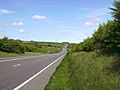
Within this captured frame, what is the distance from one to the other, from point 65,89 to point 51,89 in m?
0.62

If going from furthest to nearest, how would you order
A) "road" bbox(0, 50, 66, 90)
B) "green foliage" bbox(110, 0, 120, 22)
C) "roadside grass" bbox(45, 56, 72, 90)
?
"green foliage" bbox(110, 0, 120, 22) < "road" bbox(0, 50, 66, 90) < "roadside grass" bbox(45, 56, 72, 90)

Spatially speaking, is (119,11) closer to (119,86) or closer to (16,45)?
(119,86)

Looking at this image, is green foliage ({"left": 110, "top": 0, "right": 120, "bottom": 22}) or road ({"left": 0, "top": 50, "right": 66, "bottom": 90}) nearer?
road ({"left": 0, "top": 50, "right": 66, "bottom": 90})

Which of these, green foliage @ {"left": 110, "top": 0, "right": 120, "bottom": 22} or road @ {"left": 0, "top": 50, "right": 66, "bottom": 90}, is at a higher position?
green foliage @ {"left": 110, "top": 0, "right": 120, "bottom": 22}

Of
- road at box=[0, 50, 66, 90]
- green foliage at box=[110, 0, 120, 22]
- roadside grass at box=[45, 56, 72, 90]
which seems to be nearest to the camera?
roadside grass at box=[45, 56, 72, 90]

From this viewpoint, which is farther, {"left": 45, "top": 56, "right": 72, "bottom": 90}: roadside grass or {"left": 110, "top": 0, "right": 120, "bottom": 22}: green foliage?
{"left": 110, "top": 0, "right": 120, "bottom": 22}: green foliage

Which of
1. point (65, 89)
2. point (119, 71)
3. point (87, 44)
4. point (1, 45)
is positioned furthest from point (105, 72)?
point (1, 45)

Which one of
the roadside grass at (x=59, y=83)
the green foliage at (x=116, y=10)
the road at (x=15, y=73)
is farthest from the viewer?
the green foliage at (x=116, y=10)

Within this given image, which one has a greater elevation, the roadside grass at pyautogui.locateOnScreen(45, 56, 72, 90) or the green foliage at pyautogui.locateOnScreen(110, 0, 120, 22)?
the green foliage at pyautogui.locateOnScreen(110, 0, 120, 22)

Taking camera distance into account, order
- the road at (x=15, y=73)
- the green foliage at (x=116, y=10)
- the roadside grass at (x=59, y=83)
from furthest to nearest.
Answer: the green foliage at (x=116, y=10), the road at (x=15, y=73), the roadside grass at (x=59, y=83)

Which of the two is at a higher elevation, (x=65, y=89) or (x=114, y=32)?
(x=114, y=32)

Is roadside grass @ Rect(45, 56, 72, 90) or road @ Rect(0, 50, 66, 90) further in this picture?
road @ Rect(0, 50, 66, 90)

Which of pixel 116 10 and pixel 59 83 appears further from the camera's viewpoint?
pixel 116 10

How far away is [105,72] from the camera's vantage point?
15.0m
